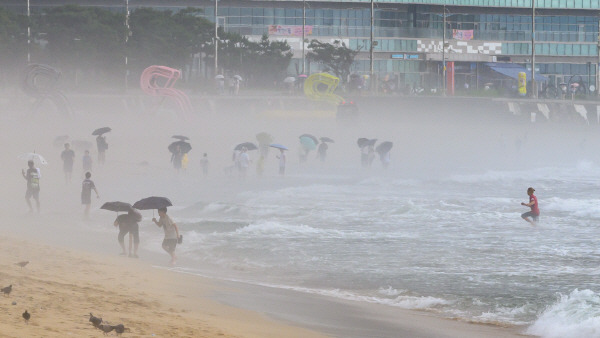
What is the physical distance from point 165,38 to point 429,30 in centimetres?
3080

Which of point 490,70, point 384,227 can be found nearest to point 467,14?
point 490,70

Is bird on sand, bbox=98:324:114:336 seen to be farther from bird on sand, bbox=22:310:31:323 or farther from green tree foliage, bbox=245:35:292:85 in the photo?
green tree foliage, bbox=245:35:292:85

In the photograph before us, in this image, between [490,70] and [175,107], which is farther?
[490,70]

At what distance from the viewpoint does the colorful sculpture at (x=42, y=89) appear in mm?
51219

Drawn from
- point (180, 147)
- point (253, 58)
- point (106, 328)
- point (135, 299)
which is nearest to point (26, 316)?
point (106, 328)

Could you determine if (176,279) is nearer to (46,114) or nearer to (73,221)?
(73,221)

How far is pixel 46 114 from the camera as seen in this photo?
52.3m

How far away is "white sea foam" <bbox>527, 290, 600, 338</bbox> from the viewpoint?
1370cm

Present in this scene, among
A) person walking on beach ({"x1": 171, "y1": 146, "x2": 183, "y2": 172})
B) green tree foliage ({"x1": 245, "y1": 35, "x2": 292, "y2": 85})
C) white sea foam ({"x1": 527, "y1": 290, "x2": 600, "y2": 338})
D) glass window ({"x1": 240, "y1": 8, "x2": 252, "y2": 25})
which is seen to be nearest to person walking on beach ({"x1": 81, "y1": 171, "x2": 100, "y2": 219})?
person walking on beach ({"x1": 171, "y1": 146, "x2": 183, "y2": 172})

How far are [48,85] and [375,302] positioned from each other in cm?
4410

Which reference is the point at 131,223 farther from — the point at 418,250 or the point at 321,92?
the point at 321,92

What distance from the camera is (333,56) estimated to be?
8138 centimetres

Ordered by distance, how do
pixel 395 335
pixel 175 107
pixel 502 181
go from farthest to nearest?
pixel 175 107, pixel 502 181, pixel 395 335

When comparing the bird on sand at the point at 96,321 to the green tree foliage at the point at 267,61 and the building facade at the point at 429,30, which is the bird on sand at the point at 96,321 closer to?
the green tree foliage at the point at 267,61
